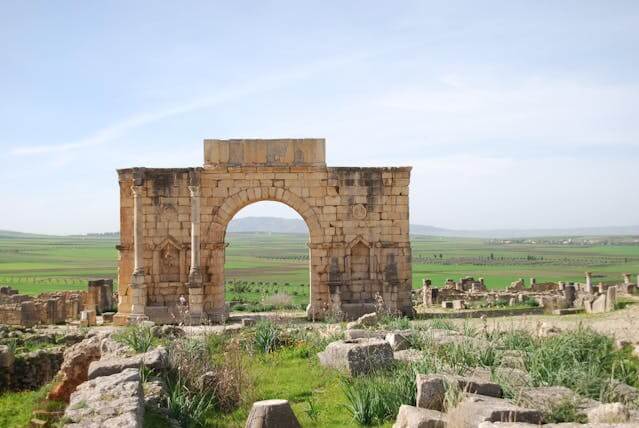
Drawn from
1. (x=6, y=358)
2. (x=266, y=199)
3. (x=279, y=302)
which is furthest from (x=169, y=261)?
(x=6, y=358)

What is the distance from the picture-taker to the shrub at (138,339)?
1119cm

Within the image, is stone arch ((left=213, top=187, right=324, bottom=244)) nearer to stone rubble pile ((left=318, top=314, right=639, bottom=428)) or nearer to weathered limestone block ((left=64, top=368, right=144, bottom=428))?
stone rubble pile ((left=318, top=314, right=639, bottom=428))

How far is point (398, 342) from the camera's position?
11469 mm

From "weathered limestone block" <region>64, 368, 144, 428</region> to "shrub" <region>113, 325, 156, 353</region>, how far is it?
117 inches

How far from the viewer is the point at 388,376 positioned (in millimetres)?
9547

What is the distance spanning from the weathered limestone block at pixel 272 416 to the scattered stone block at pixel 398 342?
464 centimetres

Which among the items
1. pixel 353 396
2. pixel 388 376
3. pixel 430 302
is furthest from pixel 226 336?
pixel 430 302

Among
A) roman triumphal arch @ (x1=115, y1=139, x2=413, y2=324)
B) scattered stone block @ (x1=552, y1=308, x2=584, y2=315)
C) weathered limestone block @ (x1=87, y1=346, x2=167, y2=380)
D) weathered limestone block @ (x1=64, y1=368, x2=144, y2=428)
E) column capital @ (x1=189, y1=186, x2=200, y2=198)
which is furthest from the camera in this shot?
scattered stone block @ (x1=552, y1=308, x2=584, y2=315)

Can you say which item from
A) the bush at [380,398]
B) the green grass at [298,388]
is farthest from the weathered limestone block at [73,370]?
the bush at [380,398]

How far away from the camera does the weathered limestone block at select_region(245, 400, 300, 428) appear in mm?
6848

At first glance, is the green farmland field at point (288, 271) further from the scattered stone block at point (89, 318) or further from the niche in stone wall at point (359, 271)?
the scattered stone block at point (89, 318)

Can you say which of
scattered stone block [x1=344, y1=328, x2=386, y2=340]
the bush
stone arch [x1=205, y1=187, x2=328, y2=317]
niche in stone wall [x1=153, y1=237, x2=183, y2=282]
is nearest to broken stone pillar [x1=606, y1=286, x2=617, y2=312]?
stone arch [x1=205, y1=187, x2=328, y2=317]

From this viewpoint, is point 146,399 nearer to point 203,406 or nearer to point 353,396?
point 203,406

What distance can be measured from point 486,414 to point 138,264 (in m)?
15.4
